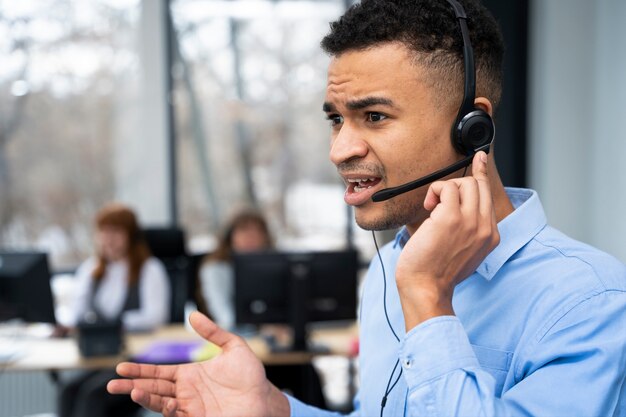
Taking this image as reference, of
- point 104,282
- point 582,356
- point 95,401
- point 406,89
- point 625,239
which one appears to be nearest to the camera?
point 582,356

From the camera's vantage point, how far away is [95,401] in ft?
11.3

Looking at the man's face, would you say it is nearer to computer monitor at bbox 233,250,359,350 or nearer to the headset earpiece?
the headset earpiece

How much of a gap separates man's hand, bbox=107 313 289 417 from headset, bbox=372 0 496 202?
0.38 m

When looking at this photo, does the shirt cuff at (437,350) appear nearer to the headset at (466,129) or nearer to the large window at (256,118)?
the headset at (466,129)

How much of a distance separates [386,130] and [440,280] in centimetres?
26

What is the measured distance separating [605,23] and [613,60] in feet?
0.67

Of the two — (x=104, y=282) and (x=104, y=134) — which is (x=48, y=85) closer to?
(x=104, y=134)

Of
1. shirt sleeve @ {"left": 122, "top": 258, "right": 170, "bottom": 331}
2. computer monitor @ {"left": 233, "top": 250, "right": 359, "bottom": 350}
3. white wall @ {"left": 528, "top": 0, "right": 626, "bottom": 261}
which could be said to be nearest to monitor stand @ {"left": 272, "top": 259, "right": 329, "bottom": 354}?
computer monitor @ {"left": 233, "top": 250, "right": 359, "bottom": 350}

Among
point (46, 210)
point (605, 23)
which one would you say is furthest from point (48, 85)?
point (605, 23)

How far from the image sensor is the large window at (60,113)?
201 inches

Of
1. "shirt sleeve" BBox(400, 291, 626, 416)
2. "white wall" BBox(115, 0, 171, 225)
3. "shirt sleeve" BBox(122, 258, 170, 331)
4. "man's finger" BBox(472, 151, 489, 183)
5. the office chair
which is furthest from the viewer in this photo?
"white wall" BBox(115, 0, 171, 225)

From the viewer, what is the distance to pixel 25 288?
3104 millimetres

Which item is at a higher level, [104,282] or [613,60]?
[613,60]

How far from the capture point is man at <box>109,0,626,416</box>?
0.83m
